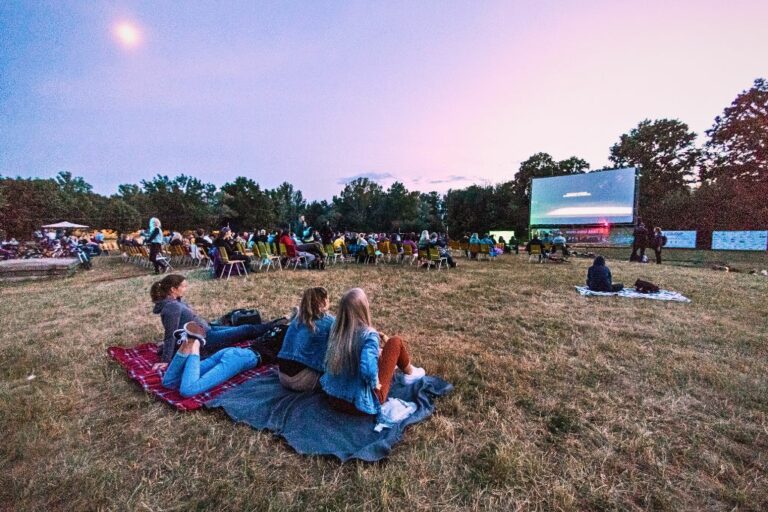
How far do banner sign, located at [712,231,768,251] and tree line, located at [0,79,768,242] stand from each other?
386cm

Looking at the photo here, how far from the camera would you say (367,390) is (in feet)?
7.52

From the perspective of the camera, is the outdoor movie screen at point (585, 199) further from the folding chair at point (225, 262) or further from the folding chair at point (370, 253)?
the folding chair at point (225, 262)

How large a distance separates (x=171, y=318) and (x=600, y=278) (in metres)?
7.30

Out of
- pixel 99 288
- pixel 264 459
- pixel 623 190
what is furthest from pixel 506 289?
pixel 623 190

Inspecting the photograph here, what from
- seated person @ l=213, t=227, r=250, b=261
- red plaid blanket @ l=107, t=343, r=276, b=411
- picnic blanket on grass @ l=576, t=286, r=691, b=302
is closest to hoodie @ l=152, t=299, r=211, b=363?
red plaid blanket @ l=107, t=343, r=276, b=411

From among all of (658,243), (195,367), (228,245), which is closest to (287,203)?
(228,245)

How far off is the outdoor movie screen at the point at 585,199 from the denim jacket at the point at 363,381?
21946 millimetres

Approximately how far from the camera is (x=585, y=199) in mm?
21188

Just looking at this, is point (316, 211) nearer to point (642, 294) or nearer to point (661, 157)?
point (661, 157)

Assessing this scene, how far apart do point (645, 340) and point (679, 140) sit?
114 ft

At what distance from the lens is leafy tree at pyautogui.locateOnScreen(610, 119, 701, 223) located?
28.2 metres

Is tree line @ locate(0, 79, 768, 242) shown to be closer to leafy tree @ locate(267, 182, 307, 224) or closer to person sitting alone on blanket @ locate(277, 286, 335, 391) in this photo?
leafy tree @ locate(267, 182, 307, 224)

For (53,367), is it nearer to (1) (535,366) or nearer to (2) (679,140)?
(1) (535,366)

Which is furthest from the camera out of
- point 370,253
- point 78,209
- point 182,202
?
point 182,202
